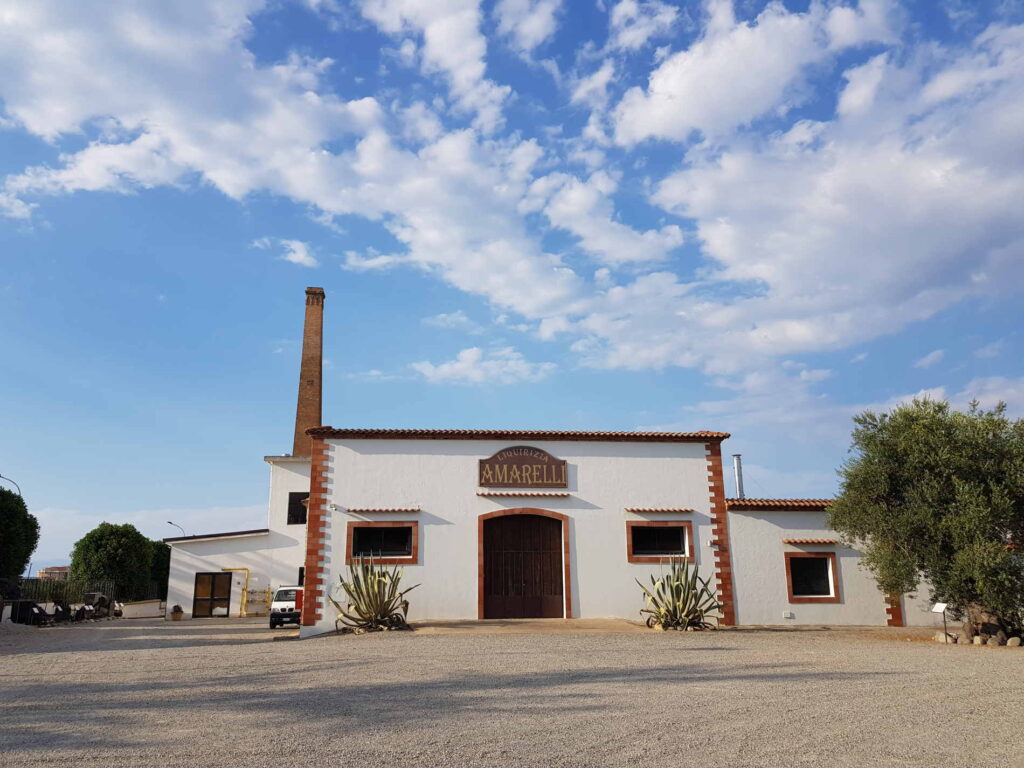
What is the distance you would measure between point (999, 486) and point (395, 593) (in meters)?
13.1

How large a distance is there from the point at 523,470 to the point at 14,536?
21159 mm

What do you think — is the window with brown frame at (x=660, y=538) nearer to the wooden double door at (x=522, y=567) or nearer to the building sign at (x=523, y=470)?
the wooden double door at (x=522, y=567)

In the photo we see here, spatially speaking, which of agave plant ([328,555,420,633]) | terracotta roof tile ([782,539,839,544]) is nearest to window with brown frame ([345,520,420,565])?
agave plant ([328,555,420,633])

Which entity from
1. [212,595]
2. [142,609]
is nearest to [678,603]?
[212,595]

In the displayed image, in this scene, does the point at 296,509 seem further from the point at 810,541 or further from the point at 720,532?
the point at 810,541

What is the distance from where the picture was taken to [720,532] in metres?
20.0

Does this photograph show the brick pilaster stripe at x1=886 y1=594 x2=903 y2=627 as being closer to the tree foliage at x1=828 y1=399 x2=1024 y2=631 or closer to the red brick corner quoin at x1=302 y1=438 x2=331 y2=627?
the tree foliage at x1=828 y1=399 x2=1024 y2=631

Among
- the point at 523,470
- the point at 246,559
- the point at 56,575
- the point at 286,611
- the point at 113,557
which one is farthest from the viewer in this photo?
the point at 56,575

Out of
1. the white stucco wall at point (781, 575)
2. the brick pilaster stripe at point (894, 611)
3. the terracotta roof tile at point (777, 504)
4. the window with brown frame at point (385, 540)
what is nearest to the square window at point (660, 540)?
the white stucco wall at point (781, 575)

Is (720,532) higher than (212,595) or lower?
higher

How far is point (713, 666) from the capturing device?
35.1ft

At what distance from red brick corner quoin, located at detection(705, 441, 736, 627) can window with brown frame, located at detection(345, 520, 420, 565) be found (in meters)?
7.72

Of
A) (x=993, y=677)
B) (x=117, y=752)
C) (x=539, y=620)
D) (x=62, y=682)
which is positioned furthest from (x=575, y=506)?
A: (x=117, y=752)

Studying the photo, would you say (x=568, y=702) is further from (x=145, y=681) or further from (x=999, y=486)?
(x=999, y=486)
